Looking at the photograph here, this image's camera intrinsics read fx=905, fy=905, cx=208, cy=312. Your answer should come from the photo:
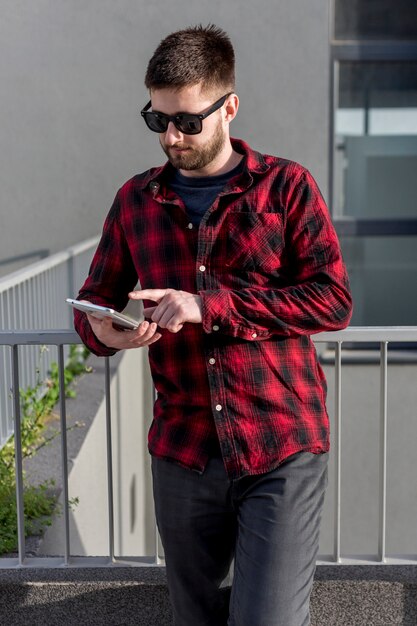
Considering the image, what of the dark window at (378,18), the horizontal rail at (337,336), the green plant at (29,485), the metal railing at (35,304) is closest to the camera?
the horizontal rail at (337,336)

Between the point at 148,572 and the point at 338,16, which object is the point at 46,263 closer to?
the point at 148,572

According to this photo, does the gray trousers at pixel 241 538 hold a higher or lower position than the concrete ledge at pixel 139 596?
higher

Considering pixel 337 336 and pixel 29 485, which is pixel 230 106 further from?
pixel 29 485

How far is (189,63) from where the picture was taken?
85.0 inches

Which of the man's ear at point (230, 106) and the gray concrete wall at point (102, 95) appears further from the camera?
the gray concrete wall at point (102, 95)

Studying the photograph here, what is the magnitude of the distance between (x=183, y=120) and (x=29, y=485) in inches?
99.6

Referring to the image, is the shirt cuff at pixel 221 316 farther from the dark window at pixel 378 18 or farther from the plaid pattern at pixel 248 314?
the dark window at pixel 378 18

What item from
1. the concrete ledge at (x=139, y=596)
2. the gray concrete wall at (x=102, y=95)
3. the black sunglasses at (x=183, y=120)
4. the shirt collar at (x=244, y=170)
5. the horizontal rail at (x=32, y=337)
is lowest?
the concrete ledge at (x=139, y=596)

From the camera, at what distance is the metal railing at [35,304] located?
4668mm

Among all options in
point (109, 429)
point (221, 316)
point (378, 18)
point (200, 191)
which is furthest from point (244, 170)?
point (378, 18)

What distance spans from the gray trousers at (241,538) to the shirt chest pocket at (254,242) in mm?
481

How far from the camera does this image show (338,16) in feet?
27.3

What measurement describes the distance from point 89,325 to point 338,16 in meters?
6.74

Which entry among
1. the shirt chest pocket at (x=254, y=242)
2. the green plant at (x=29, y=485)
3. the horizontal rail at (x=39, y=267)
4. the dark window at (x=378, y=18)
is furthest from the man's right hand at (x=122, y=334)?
the dark window at (x=378, y=18)
